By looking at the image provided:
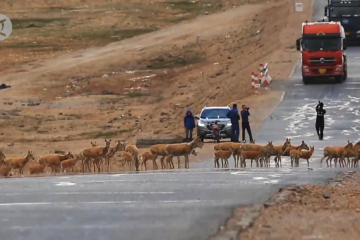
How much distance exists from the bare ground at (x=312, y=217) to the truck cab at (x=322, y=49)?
29420mm

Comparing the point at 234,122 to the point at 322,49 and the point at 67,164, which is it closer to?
the point at 67,164

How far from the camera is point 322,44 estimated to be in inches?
1828

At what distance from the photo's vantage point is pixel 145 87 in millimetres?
53812

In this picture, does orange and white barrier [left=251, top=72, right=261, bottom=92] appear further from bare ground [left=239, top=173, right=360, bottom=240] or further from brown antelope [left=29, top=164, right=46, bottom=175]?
bare ground [left=239, top=173, right=360, bottom=240]

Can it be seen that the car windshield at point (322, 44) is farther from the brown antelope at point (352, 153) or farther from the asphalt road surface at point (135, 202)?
the asphalt road surface at point (135, 202)

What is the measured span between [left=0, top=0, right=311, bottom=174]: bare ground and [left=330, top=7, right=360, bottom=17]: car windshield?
3.93 meters

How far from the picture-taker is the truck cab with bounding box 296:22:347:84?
46062 millimetres

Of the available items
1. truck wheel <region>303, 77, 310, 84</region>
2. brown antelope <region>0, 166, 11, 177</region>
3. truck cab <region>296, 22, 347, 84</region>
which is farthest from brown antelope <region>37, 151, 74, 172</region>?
truck wheel <region>303, 77, 310, 84</region>

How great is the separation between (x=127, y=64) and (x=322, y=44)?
1923 cm

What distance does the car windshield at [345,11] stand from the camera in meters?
58.2

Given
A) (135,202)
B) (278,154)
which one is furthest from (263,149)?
(135,202)

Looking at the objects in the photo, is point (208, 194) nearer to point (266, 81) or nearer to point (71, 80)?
point (266, 81)

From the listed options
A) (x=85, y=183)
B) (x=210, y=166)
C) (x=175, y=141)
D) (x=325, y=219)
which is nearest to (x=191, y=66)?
(x=175, y=141)

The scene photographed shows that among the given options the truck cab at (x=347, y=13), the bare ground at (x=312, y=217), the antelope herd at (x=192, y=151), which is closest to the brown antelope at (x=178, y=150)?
the antelope herd at (x=192, y=151)
